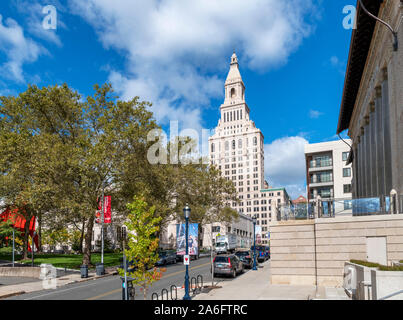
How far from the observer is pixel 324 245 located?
21.5m

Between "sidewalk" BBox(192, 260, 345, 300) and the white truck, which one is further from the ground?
"sidewalk" BBox(192, 260, 345, 300)

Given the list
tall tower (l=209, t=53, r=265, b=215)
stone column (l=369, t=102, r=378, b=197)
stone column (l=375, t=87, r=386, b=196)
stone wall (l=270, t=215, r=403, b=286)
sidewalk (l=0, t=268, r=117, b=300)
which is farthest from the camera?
tall tower (l=209, t=53, r=265, b=215)

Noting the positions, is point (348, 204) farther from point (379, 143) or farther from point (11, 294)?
point (11, 294)

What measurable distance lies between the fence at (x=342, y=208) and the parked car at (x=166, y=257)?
19.8 meters

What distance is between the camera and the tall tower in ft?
581

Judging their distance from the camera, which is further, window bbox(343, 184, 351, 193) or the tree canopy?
window bbox(343, 184, 351, 193)

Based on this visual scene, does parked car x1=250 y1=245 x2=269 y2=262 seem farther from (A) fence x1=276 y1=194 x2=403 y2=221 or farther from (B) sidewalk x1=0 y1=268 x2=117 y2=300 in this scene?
(A) fence x1=276 y1=194 x2=403 y2=221

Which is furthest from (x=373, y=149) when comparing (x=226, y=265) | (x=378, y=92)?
(x=226, y=265)

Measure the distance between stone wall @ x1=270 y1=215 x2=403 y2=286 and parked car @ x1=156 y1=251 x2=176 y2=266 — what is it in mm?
19469

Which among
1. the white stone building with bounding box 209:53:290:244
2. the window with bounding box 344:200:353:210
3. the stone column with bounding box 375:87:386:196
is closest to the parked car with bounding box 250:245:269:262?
the stone column with bounding box 375:87:386:196
